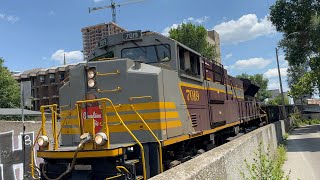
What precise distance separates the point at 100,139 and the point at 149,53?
2846 millimetres

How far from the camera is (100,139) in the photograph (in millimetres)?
5945

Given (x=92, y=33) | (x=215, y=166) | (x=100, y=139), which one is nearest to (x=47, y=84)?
(x=92, y=33)

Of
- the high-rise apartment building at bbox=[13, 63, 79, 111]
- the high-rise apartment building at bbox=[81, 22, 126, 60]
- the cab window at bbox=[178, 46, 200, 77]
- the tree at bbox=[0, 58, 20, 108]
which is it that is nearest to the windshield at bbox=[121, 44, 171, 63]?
the cab window at bbox=[178, 46, 200, 77]

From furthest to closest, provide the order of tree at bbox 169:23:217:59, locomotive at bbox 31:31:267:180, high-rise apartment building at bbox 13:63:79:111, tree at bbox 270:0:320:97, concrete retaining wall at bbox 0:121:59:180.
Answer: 1. high-rise apartment building at bbox 13:63:79:111
2. tree at bbox 169:23:217:59
3. tree at bbox 270:0:320:97
4. concrete retaining wall at bbox 0:121:59:180
5. locomotive at bbox 31:31:267:180

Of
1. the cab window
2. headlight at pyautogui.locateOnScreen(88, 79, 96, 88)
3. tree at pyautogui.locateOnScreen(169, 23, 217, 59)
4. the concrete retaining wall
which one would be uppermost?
tree at pyautogui.locateOnScreen(169, 23, 217, 59)

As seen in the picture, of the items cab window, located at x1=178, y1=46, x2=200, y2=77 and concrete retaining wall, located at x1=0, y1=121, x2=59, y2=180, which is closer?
cab window, located at x1=178, y1=46, x2=200, y2=77

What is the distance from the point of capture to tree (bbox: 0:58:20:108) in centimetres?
5316

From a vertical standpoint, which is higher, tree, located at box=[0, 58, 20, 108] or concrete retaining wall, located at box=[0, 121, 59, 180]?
tree, located at box=[0, 58, 20, 108]

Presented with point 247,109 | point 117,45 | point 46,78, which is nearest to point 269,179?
point 117,45

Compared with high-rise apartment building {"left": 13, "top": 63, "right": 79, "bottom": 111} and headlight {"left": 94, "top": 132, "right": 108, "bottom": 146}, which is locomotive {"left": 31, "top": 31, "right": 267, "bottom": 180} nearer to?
headlight {"left": 94, "top": 132, "right": 108, "bottom": 146}

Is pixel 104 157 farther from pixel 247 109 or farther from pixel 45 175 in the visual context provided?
pixel 247 109

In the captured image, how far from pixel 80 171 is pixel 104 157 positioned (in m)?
0.56

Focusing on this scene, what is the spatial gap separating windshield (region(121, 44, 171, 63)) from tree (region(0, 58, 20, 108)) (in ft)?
163

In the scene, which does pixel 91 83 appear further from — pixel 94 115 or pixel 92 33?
pixel 92 33
